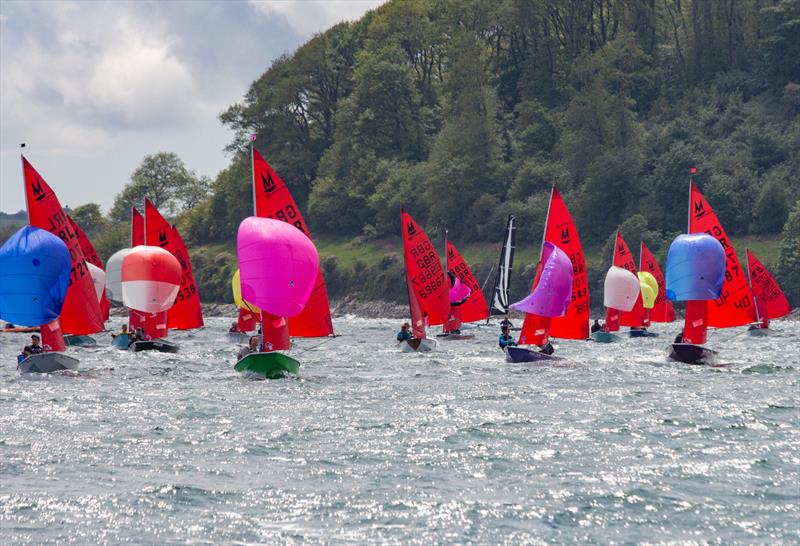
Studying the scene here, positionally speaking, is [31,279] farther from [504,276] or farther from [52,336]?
[504,276]

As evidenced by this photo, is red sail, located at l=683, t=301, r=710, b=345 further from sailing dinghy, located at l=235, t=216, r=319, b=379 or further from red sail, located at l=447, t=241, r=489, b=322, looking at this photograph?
red sail, located at l=447, t=241, r=489, b=322

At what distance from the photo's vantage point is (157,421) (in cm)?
2623

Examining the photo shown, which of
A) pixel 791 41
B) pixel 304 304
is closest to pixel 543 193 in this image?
pixel 791 41

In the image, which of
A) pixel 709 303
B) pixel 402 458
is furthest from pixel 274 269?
pixel 709 303

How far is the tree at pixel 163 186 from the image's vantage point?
162250 mm

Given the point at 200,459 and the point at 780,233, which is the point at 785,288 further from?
the point at 200,459

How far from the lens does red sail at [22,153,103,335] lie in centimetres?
3822

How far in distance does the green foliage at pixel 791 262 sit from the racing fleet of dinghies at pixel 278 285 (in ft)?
123

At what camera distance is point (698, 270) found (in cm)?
3978

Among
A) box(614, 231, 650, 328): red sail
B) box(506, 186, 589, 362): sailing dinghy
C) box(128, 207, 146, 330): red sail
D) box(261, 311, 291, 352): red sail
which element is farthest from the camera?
box(614, 231, 650, 328): red sail

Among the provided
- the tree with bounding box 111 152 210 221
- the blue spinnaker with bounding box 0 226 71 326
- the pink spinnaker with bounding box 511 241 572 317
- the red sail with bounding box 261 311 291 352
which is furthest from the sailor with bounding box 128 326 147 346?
the tree with bounding box 111 152 210 221

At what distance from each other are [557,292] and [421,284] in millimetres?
13576

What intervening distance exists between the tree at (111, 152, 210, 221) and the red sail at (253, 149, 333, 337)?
12800 cm

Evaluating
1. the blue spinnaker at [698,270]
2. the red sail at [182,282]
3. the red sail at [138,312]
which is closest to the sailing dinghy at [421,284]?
the red sail at [182,282]
